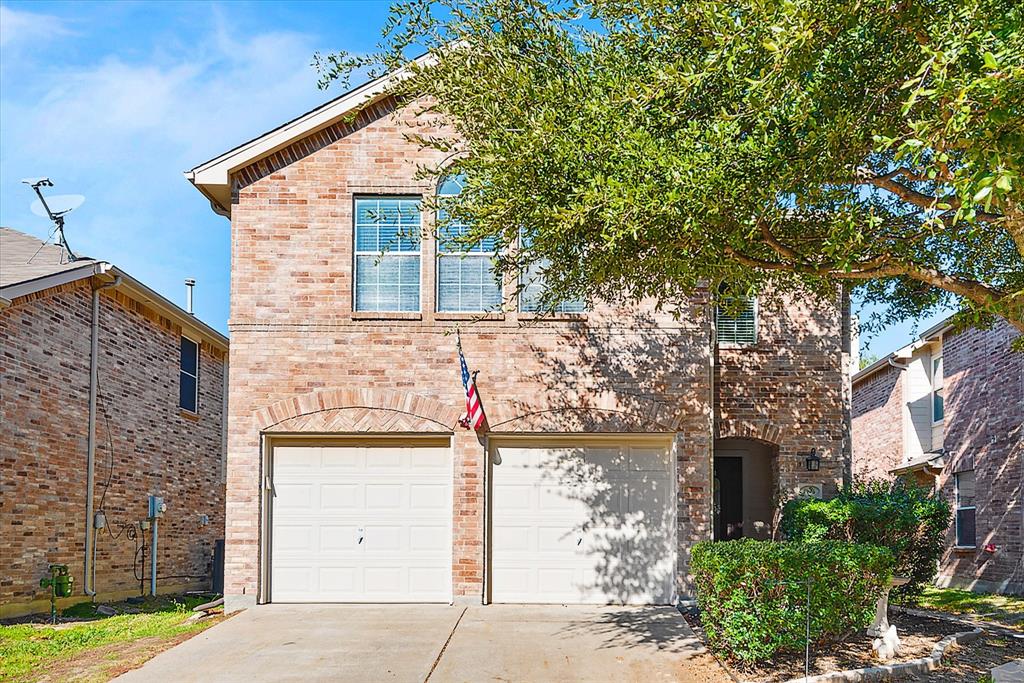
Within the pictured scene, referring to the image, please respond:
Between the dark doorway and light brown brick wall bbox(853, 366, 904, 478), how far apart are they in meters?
5.76

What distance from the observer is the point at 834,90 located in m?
8.84

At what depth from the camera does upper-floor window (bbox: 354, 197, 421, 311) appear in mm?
14094

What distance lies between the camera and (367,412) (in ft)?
45.4

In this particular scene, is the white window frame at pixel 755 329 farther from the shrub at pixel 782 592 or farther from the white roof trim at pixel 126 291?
the white roof trim at pixel 126 291

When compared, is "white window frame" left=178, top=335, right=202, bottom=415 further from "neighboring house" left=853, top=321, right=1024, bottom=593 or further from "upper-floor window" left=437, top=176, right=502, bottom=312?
"neighboring house" left=853, top=321, right=1024, bottom=593

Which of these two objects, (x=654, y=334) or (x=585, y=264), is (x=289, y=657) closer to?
(x=585, y=264)

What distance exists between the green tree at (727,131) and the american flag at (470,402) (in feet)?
7.25

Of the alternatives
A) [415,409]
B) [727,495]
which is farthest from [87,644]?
[727,495]

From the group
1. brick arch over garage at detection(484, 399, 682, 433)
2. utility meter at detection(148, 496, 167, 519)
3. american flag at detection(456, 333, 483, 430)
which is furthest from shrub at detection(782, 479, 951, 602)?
utility meter at detection(148, 496, 167, 519)

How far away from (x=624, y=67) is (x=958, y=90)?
353 cm

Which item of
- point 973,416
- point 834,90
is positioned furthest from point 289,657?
point 973,416

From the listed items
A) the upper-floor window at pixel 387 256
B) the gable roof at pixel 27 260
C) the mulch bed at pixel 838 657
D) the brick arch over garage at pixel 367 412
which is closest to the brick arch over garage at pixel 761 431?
the mulch bed at pixel 838 657

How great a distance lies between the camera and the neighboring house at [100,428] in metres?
14.1

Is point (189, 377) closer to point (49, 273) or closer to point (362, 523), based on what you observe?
point (49, 273)
